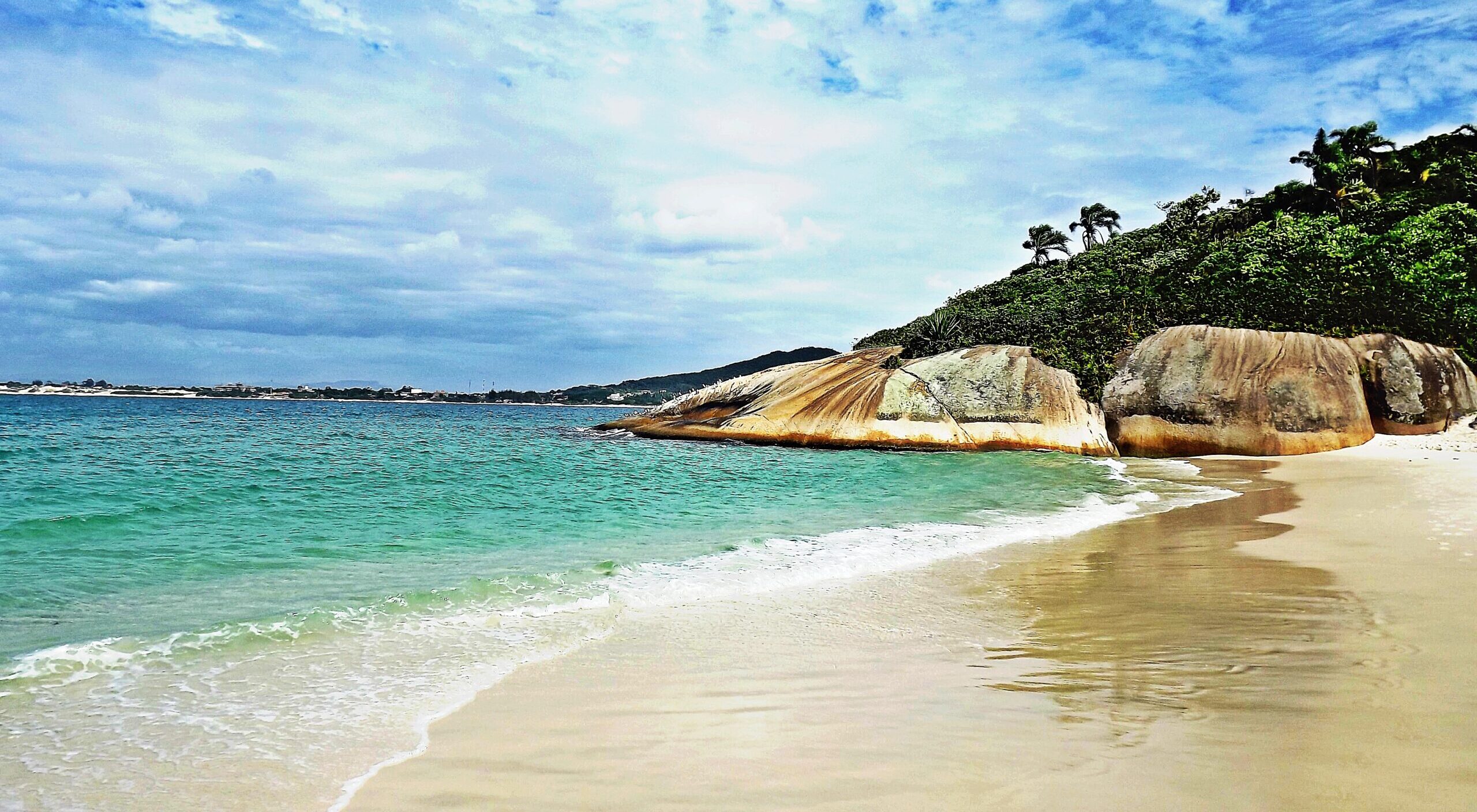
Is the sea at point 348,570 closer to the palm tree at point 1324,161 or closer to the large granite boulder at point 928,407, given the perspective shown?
the large granite boulder at point 928,407

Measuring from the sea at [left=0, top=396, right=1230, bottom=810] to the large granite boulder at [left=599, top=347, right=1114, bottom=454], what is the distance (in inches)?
112

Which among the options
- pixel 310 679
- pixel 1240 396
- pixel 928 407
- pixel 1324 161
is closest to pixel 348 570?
pixel 310 679

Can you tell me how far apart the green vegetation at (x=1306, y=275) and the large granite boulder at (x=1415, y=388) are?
142cm

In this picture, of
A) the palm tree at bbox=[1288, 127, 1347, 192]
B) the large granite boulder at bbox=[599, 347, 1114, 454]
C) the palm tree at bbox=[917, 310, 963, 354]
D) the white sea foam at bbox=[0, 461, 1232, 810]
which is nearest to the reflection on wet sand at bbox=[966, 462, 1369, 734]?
the white sea foam at bbox=[0, 461, 1232, 810]

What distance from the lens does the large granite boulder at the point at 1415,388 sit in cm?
1864

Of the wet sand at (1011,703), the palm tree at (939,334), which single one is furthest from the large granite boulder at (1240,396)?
the wet sand at (1011,703)

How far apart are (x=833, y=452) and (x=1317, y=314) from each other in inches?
541

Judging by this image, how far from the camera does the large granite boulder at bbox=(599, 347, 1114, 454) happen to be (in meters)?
19.6

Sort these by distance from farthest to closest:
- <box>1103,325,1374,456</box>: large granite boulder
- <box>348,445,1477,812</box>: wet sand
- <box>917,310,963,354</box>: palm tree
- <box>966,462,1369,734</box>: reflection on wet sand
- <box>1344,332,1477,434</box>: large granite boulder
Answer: <box>917,310,963,354</box>: palm tree < <box>1344,332,1477,434</box>: large granite boulder < <box>1103,325,1374,456</box>: large granite boulder < <box>966,462,1369,734</box>: reflection on wet sand < <box>348,445,1477,812</box>: wet sand

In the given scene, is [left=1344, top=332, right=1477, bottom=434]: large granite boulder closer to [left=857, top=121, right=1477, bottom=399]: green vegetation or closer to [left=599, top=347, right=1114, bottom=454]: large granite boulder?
[left=857, top=121, right=1477, bottom=399]: green vegetation

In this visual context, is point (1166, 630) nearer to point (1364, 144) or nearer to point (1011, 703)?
point (1011, 703)

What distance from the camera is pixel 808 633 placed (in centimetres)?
505

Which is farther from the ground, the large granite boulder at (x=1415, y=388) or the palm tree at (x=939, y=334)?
the palm tree at (x=939, y=334)

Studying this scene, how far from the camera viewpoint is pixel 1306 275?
21438mm
